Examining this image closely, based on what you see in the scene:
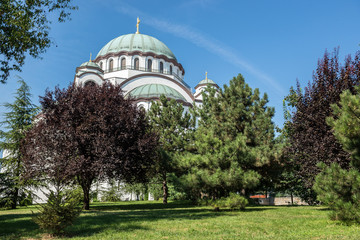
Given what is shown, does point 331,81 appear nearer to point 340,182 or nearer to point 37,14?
point 340,182

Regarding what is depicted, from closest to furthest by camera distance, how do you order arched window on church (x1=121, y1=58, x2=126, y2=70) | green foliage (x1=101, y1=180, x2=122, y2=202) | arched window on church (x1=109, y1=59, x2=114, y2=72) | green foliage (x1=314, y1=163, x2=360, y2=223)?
green foliage (x1=314, y1=163, x2=360, y2=223), green foliage (x1=101, y1=180, x2=122, y2=202), arched window on church (x1=121, y1=58, x2=126, y2=70), arched window on church (x1=109, y1=59, x2=114, y2=72)

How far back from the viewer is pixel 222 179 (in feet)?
39.6

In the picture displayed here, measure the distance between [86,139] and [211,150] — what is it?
693cm

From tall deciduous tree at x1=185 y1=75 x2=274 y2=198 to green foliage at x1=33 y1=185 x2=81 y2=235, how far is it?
595 cm

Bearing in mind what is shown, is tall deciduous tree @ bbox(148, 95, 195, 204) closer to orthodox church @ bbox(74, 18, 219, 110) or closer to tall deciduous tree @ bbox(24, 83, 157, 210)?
tall deciduous tree @ bbox(24, 83, 157, 210)

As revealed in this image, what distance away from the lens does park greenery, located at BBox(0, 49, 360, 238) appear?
8117 mm

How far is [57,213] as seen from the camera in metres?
7.30

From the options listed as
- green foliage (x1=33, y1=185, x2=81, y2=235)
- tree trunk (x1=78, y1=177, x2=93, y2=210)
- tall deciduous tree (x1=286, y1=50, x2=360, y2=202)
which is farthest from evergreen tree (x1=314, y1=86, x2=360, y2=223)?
tree trunk (x1=78, y1=177, x2=93, y2=210)

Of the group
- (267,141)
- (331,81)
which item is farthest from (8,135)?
(331,81)

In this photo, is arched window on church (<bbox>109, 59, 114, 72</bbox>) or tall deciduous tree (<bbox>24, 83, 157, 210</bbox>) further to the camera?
arched window on church (<bbox>109, 59, 114, 72</bbox>)

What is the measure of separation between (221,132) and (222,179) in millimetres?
3813

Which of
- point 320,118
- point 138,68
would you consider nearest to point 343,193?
point 320,118

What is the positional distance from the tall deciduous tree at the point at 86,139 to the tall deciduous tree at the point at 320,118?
321 inches

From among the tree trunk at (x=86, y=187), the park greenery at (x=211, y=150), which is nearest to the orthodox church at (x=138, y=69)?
the park greenery at (x=211, y=150)
